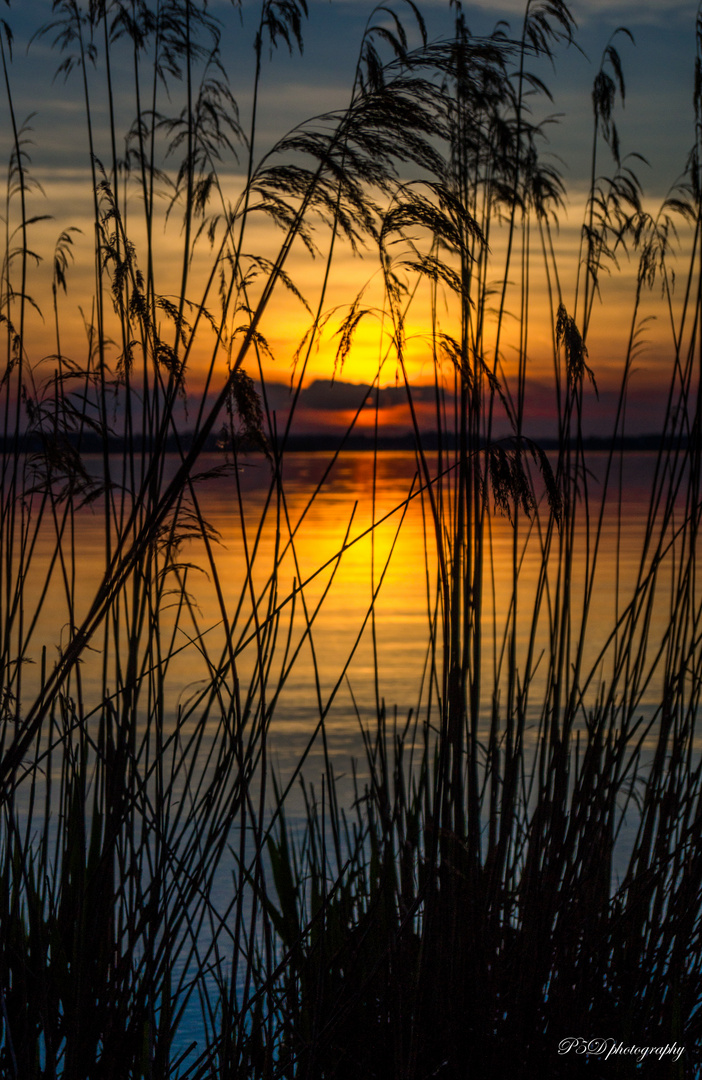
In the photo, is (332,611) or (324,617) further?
(332,611)

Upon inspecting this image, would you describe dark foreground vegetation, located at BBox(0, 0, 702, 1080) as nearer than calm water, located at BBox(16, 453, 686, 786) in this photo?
Yes

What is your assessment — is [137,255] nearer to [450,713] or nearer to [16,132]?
[16,132]

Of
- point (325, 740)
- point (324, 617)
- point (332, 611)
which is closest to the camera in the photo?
point (325, 740)

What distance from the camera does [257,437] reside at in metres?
1.33

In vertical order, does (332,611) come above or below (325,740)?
below

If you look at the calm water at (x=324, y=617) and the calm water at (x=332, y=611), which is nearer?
the calm water at (x=324, y=617)

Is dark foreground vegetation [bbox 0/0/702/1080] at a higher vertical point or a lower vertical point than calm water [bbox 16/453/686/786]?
higher

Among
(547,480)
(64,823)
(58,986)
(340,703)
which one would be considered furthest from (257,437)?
(340,703)

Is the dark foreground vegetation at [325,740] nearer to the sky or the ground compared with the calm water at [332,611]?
nearer to the sky

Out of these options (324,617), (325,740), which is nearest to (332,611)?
(324,617)

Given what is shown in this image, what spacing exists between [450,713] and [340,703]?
4101 millimetres

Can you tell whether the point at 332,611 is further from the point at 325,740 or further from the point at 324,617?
the point at 325,740

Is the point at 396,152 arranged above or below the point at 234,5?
below

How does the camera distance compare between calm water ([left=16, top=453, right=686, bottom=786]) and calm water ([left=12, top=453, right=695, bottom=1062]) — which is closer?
calm water ([left=12, top=453, right=695, bottom=1062])
